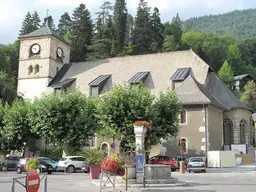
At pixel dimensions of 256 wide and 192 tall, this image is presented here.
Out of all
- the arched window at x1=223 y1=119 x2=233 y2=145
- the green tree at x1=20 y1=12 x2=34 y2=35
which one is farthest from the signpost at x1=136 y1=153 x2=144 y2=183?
the green tree at x1=20 y1=12 x2=34 y2=35

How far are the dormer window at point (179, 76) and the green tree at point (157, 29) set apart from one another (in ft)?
121

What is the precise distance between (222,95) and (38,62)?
25043 mm

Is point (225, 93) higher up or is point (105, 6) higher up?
point (105, 6)

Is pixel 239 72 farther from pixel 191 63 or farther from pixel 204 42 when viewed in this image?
pixel 191 63

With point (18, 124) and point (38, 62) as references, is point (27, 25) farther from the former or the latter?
point (18, 124)

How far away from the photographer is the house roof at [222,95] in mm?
38188

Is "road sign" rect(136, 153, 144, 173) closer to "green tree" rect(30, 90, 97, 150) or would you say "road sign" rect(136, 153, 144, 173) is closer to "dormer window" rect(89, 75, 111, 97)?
"green tree" rect(30, 90, 97, 150)

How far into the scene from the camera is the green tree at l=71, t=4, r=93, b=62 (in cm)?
7262

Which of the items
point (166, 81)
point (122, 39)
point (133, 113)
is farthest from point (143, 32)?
point (133, 113)

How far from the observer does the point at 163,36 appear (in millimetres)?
82688

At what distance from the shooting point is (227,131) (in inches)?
1522

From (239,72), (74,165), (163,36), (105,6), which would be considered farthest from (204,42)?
(74,165)

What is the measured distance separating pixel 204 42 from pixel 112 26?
1223 inches

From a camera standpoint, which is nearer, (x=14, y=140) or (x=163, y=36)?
(x=14, y=140)
